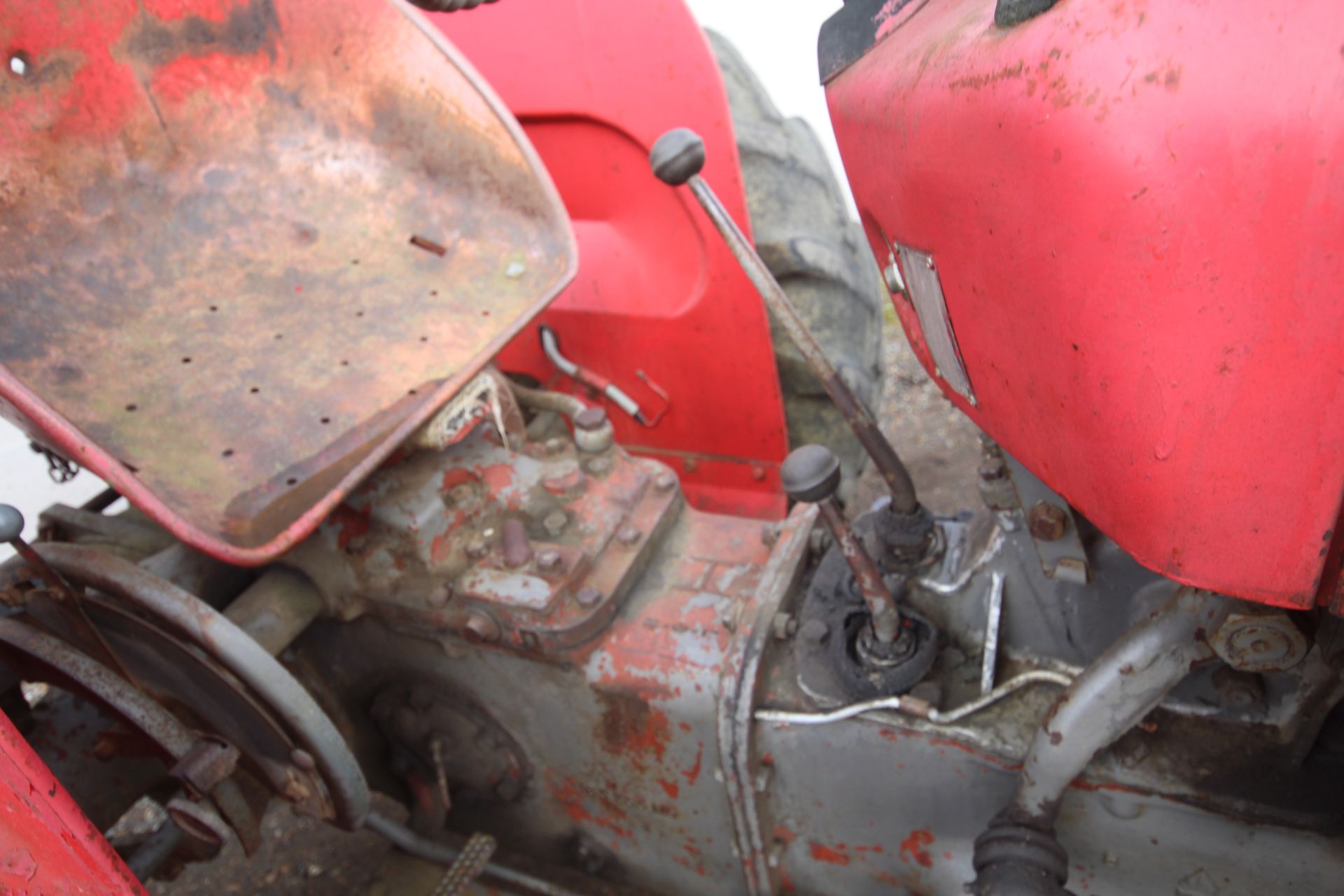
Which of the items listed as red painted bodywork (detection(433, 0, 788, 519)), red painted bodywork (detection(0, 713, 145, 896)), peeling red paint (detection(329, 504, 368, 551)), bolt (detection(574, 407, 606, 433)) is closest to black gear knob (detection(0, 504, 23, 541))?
red painted bodywork (detection(0, 713, 145, 896))

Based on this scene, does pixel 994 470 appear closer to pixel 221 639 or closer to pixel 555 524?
pixel 555 524

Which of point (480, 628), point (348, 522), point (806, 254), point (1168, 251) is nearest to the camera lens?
point (1168, 251)

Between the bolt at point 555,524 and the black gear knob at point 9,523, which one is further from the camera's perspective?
the bolt at point 555,524

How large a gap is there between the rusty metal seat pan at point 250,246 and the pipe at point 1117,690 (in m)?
0.78

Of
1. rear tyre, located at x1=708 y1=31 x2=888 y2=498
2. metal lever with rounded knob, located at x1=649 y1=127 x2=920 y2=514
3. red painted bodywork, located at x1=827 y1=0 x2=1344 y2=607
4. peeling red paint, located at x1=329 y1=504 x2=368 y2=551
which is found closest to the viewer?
red painted bodywork, located at x1=827 y1=0 x2=1344 y2=607

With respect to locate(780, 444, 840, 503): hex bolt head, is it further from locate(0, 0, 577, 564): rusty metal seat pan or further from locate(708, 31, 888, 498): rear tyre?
locate(708, 31, 888, 498): rear tyre

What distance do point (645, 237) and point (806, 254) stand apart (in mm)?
316

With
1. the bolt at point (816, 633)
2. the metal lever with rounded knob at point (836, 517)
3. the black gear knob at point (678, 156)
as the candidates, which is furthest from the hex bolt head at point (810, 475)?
the black gear knob at point (678, 156)

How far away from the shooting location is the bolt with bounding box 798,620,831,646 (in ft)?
3.64

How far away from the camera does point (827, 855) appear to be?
114 cm

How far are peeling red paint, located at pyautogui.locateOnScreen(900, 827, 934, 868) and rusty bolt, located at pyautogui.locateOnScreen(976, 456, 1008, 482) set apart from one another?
1.34 ft

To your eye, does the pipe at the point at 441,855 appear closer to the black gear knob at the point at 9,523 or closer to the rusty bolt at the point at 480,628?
the rusty bolt at the point at 480,628

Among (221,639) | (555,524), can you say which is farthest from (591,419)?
(221,639)

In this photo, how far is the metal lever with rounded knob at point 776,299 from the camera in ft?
3.34
